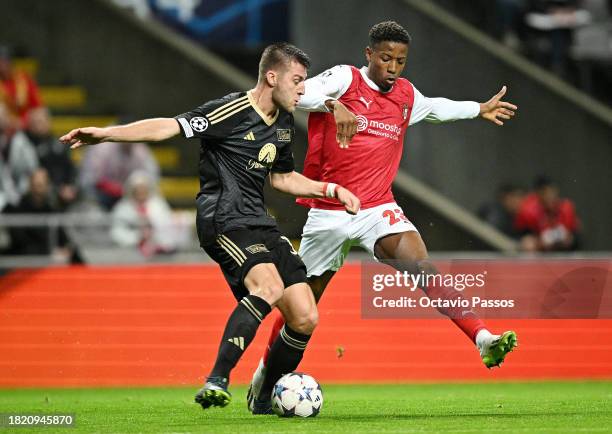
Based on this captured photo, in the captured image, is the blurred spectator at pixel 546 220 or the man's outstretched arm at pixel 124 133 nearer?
the man's outstretched arm at pixel 124 133

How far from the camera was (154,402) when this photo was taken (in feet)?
32.9

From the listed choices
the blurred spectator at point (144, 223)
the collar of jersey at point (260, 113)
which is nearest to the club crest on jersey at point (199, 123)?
the collar of jersey at point (260, 113)

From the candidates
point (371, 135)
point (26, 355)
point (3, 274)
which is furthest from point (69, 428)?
point (3, 274)

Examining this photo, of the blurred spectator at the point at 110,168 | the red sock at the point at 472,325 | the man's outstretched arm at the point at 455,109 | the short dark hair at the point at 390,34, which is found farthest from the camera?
the blurred spectator at the point at 110,168

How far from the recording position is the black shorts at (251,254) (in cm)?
811

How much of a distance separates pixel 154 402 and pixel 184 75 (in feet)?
25.6

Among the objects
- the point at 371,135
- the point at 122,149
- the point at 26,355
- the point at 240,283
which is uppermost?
the point at 371,135

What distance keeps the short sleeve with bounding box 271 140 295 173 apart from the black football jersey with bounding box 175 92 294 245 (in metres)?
0.11

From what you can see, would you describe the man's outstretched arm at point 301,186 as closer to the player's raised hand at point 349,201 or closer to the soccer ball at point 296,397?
the player's raised hand at point 349,201

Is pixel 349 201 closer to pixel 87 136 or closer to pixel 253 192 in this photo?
pixel 253 192

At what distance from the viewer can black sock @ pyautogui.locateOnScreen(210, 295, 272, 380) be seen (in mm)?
7844

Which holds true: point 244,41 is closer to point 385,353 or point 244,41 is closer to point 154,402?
point 385,353

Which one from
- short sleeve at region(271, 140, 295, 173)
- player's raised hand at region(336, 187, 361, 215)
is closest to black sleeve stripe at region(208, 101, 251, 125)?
short sleeve at region(271, 140, 295, 173)

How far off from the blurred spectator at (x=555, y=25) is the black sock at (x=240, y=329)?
959cm
